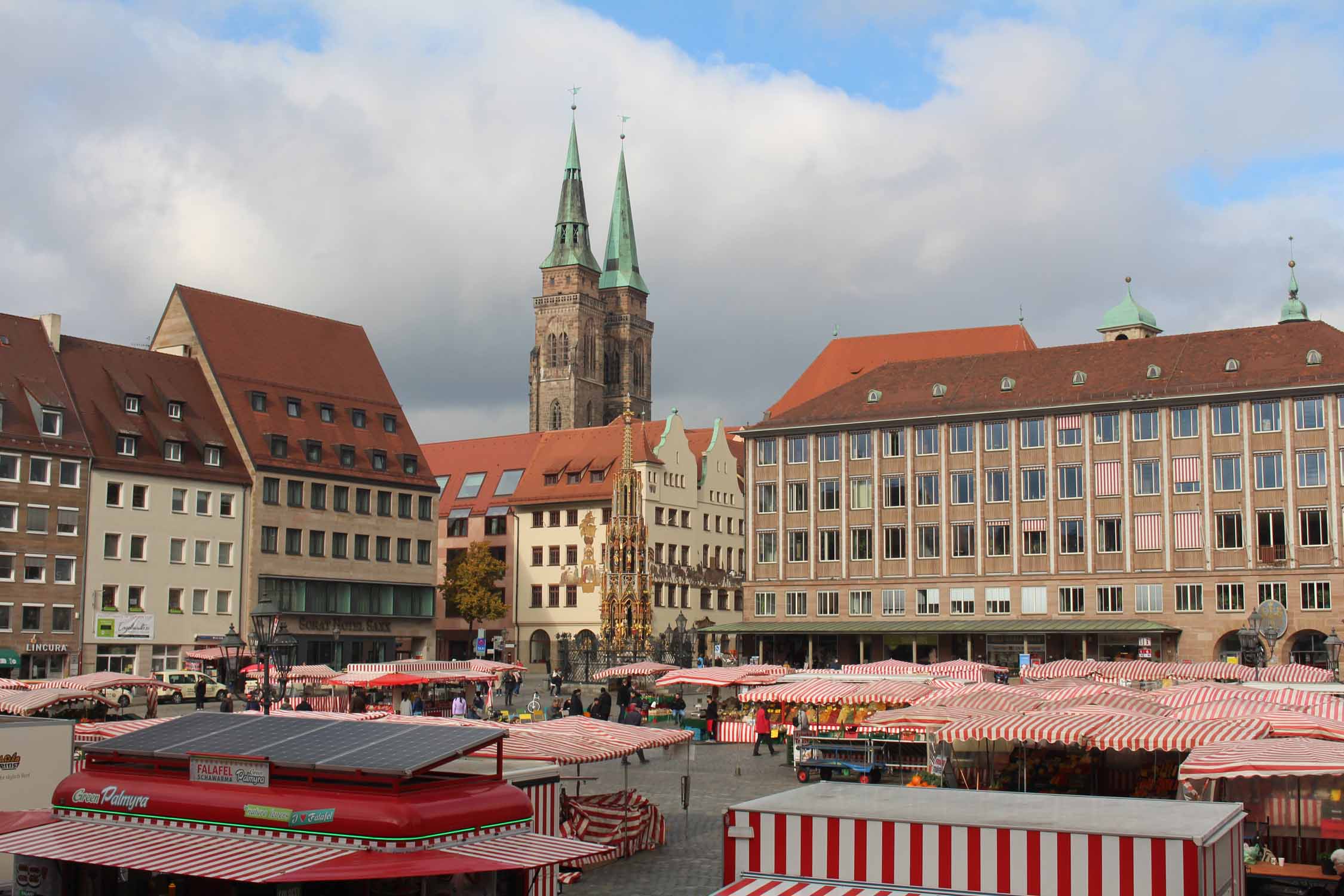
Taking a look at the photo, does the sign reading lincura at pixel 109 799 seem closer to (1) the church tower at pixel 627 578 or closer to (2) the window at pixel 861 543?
(1) the church tower at pixel 627 578

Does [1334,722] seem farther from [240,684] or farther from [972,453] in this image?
[972,453]

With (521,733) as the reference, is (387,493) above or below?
above

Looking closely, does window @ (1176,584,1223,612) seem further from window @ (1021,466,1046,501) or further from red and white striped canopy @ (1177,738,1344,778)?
red and white striped canopy @ (1177,738,1344,778)

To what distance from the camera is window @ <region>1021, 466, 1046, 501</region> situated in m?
71.4

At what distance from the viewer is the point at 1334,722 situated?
21438mm

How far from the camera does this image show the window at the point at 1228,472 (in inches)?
2638

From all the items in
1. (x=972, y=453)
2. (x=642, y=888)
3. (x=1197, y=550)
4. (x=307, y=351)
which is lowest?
(x=642, y=888)

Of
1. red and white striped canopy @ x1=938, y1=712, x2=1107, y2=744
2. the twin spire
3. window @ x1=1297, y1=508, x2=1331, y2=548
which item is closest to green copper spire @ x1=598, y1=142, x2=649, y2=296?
the twin spire

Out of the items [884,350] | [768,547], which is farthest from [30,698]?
[884,350]

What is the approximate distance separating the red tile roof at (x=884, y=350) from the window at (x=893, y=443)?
12.3 m

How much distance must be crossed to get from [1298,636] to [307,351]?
46.3 m

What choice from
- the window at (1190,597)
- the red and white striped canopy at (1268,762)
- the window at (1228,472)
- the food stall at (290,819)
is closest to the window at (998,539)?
the window at (1190,597)

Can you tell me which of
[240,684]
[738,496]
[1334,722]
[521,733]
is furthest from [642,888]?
[738,496]

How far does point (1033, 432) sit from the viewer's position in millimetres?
71750
